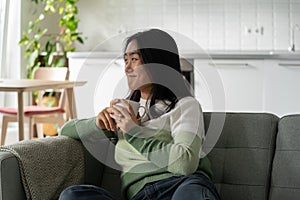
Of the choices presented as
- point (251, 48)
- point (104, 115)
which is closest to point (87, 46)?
point (251, 48)

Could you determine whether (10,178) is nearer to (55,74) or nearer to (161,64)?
(161,64)

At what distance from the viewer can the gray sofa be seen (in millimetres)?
2408

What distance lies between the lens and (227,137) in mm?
2533

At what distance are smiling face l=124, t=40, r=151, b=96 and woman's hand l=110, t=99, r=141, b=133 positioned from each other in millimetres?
107

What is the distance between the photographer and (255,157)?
2.47 meters

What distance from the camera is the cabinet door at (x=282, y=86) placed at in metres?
4.64

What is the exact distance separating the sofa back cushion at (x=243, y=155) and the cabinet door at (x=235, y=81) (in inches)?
85.4

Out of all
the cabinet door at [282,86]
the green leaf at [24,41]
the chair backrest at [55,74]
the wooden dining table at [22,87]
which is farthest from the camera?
the green leaf at [24,41]

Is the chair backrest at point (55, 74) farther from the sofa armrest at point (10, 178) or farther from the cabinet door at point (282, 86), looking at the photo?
the sofa armrest at point (10, 178)

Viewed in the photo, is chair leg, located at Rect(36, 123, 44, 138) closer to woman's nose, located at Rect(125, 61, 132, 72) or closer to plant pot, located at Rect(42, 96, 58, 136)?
plant pot, located at Rect(42, 96, 58, 136)

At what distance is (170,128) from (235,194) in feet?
1.18

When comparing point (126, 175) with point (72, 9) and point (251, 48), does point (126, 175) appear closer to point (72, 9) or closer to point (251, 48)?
point (251, 48)

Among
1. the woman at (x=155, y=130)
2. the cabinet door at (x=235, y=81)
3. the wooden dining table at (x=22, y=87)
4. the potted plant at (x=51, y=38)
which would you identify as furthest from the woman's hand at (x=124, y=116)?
the potted plant at (x=51, y=38)

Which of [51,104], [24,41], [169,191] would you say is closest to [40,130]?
[51,104]
